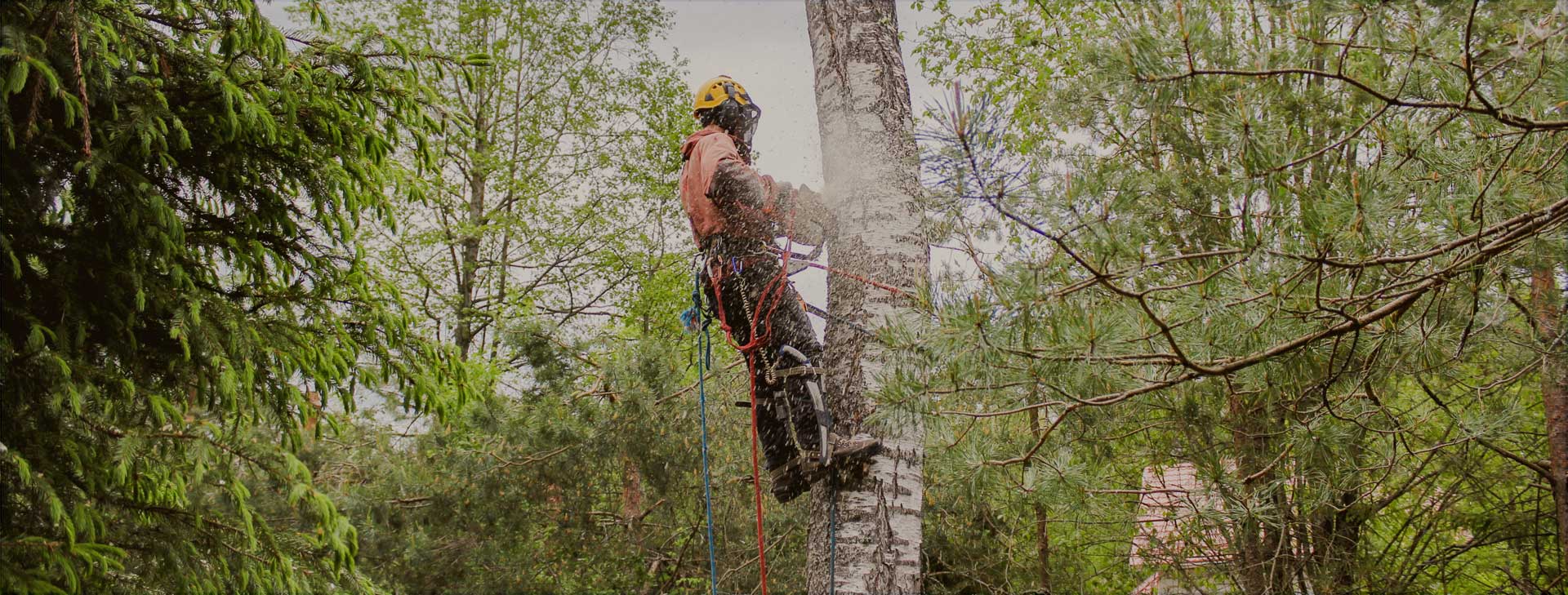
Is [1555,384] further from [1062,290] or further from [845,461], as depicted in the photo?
[845,461]

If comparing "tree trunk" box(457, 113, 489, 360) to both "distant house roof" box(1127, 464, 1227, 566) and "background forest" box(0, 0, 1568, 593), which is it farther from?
"distant house roof" box(1127, 464, 1227, 566)

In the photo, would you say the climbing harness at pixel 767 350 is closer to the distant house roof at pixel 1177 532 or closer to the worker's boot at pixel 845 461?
the worker's boot at pixel 845 461

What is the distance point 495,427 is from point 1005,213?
23.1 feet

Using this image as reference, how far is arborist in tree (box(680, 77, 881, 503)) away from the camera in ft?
12.2

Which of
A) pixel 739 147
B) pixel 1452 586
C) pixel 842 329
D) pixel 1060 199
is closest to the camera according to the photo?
pixel 1060 199

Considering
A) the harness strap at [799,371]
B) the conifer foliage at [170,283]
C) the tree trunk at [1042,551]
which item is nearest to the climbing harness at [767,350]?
the harness strap at [799,371]

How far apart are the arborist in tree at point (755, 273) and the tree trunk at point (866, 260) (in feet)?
1.03

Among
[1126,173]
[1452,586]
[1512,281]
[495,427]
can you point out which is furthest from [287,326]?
[1452,586]

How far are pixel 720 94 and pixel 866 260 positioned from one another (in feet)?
4.35

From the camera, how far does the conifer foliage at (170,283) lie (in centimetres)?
288

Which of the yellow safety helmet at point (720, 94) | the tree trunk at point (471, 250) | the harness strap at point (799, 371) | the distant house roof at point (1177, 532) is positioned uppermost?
the tree trunk at point (471, 250)

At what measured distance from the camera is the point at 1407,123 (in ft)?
10.0

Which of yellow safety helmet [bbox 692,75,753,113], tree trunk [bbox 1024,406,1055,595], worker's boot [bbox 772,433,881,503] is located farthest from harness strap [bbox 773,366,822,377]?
tree trunk [bbox 1024,406,1055,595]

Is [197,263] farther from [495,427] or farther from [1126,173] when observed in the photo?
[495,427]
